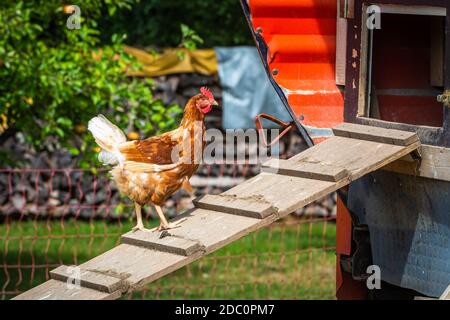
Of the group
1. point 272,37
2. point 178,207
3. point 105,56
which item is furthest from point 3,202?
point 272,37

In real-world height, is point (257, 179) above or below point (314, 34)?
below

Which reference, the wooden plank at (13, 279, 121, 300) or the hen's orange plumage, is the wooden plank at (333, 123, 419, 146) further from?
the wooden plank at (13, 279, 121, 300)

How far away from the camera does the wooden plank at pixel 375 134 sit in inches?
192

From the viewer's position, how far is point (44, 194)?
1143cm

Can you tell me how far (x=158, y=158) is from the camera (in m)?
4.80

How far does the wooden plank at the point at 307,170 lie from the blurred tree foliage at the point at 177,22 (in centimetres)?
813

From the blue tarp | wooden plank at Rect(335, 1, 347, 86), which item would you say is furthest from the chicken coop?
the blue tarp

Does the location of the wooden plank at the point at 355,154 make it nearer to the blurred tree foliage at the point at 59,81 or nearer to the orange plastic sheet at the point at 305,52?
the orange plastic sheet at the point at 305,52

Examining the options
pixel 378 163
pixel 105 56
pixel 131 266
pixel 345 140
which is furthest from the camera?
pixel 105 56

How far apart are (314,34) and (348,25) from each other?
14.6 inches

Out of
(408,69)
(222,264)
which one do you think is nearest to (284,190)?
(408,69)

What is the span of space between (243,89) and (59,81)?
4341 millimetres

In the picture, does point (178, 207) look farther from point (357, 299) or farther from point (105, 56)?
point (357, 299)

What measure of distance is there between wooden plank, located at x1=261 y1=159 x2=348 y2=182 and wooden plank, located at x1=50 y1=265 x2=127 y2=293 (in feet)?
3.77
